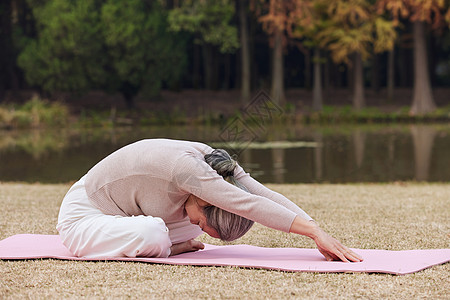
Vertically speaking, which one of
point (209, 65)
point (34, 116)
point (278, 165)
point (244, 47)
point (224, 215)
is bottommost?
point (278, 165)

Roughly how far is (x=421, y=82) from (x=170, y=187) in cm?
2691

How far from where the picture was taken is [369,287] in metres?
3.64

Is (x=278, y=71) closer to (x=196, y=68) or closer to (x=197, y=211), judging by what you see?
(x=196, y=68)

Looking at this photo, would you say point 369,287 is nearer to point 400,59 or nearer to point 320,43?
point 320,43

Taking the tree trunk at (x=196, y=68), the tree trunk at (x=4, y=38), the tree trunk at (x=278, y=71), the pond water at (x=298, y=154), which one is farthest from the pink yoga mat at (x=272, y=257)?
the tree trunk at (x=196, y=68)

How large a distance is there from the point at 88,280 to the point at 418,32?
2803cm

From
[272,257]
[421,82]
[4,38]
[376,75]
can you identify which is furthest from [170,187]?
[376,75]

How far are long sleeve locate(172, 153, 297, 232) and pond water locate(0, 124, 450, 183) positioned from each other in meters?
4.38

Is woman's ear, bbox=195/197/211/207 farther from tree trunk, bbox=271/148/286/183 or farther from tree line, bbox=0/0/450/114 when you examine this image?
tree line, bbox=0/0/450/114

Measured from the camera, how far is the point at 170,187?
13.4 ft

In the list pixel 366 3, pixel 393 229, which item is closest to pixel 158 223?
pixel 393 229

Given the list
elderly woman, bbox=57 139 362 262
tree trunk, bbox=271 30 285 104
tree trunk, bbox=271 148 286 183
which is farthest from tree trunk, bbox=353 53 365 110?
elderly woman, bbox=57 139 362 262

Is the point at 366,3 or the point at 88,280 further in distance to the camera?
the point at 366,3

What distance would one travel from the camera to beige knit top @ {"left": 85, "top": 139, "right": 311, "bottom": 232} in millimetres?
3943
